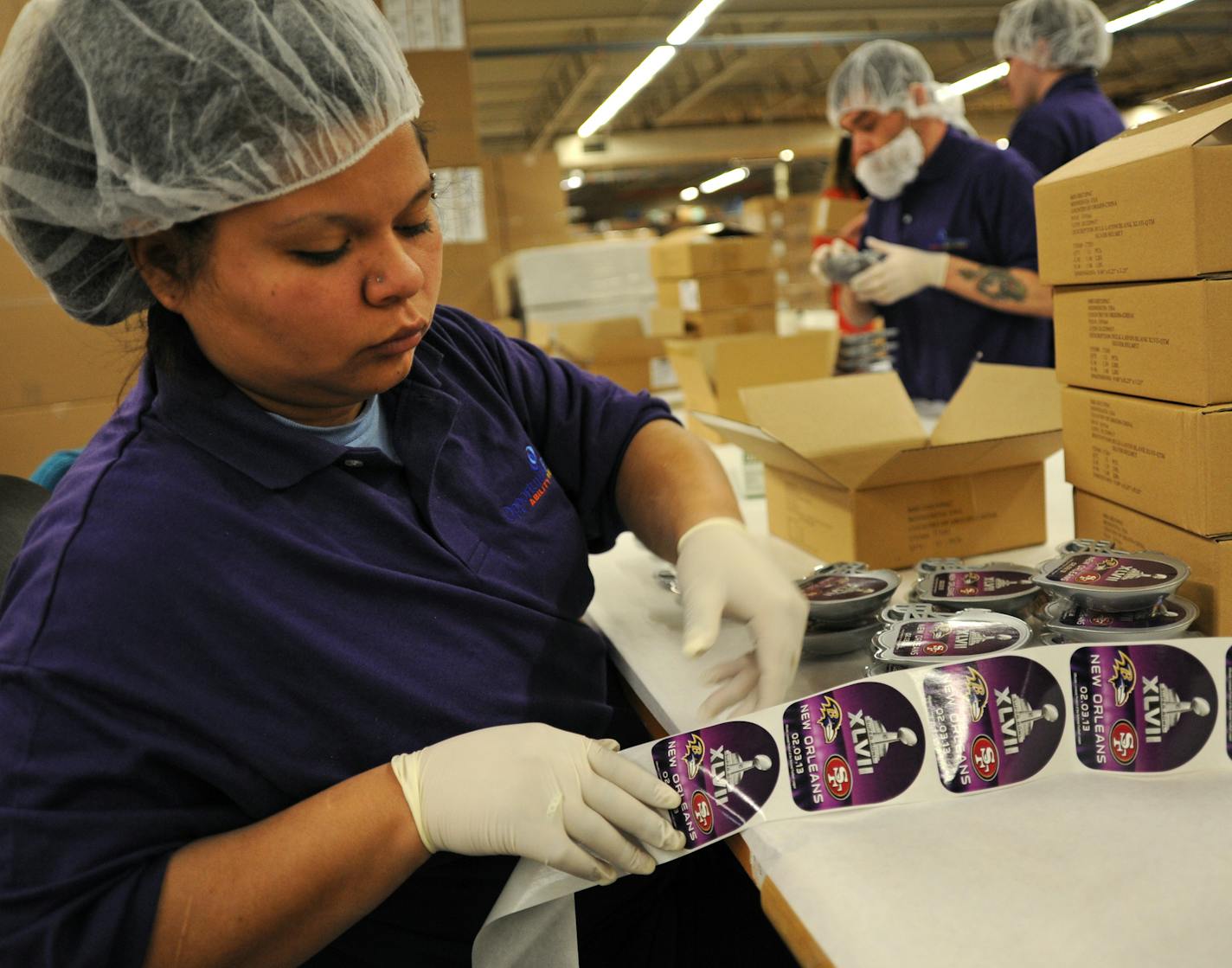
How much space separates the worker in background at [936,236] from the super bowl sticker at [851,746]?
2.02m

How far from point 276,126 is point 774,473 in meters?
1.08

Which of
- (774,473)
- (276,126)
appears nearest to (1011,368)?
(774,473)

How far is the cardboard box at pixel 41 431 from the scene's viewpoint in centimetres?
300

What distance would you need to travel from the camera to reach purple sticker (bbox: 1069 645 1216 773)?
89cm

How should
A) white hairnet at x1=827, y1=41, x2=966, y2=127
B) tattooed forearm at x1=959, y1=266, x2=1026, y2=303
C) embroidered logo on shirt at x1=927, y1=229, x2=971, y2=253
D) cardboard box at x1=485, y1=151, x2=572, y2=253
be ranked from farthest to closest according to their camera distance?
cardboard box at x1=485, y1=151, x2=572, y2=253 → white hairnet at x1=827, y1=41, x2=966, y2=127 → embroidered logo on shirt at x1=927, y1=229, x2=971, y2=253 → tattooed forearm at x1=959, y1=266, x2=1026, y2=303

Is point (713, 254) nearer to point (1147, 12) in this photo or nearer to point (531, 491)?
point (531, 491)

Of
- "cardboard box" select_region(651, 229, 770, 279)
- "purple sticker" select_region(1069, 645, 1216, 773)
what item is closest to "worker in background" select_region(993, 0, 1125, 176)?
"cardboard box" select_region(651, 229, 770, 279)

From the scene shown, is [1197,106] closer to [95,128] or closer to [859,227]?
[95,128]

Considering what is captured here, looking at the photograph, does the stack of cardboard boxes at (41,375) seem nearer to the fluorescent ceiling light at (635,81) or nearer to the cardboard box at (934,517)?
the cardboard box at (934,517)

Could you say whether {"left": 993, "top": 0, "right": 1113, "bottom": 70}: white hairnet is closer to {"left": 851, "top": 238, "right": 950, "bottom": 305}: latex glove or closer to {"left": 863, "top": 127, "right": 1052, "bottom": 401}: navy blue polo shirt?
{"left": 863, "top": 127, "right": 1052, "bottom": 401}: navy blue polo shirt

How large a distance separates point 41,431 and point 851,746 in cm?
296

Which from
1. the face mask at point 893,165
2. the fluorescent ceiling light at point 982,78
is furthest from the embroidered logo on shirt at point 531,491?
the fluorescent ceiling light at point 982,78

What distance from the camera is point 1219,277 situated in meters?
1.02

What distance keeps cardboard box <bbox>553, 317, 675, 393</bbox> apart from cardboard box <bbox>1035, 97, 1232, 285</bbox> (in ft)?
8.71
